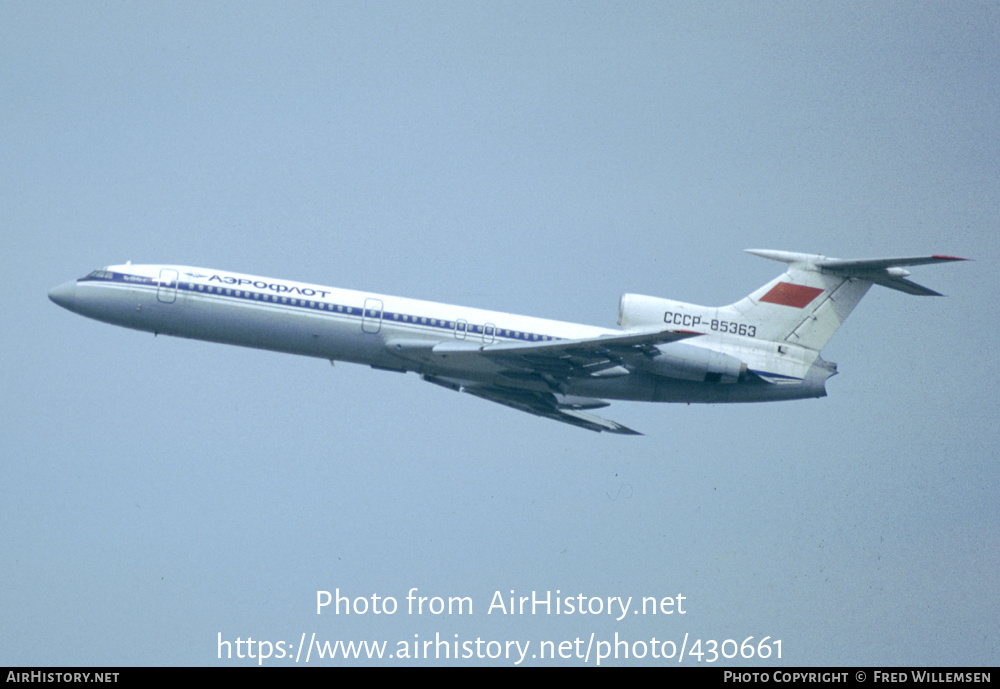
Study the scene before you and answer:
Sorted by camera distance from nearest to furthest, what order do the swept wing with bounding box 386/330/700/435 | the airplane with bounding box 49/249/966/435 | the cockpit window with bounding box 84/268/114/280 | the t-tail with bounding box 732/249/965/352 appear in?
the swept wing with bounding box 386/330/700/435
the airplane with bounding box 49/249/966/435
the cockpit window with bounding box 84/268/114/280
the t-tail with bounding box 732/249/965/352

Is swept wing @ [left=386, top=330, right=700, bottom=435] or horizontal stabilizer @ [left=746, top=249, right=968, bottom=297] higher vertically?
horizontal stabilizer @ [left=746, top=249, right=968, bottom=297]

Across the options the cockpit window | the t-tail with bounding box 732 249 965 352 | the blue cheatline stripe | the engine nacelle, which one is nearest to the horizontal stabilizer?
the t-tail with bounding box 732 249 965 352

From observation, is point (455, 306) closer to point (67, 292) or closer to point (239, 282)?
point (239, 282)

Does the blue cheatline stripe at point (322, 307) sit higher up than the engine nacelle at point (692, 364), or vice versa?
the blue cheatline stripe at point (322, 307)

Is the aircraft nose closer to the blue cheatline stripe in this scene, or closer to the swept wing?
the blue cheatline stripe

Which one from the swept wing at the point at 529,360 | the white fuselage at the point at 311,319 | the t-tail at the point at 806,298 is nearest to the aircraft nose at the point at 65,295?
the white fuselage at the point at 311,319

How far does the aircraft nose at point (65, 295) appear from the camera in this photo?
123 feet

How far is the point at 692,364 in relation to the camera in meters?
36.6

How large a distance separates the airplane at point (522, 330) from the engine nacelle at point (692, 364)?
0.03 m

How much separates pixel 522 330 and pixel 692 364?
470 cm

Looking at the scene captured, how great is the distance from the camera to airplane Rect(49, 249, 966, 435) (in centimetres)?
3638

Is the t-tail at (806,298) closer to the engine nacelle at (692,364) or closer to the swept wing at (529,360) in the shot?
the engine nacelle at (692,364)

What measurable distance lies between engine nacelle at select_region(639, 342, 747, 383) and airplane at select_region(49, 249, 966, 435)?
0.09 feet

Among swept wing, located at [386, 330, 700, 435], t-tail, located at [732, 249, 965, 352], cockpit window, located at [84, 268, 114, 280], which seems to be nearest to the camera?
swept wing, located at [386, 330, 700, 435]
